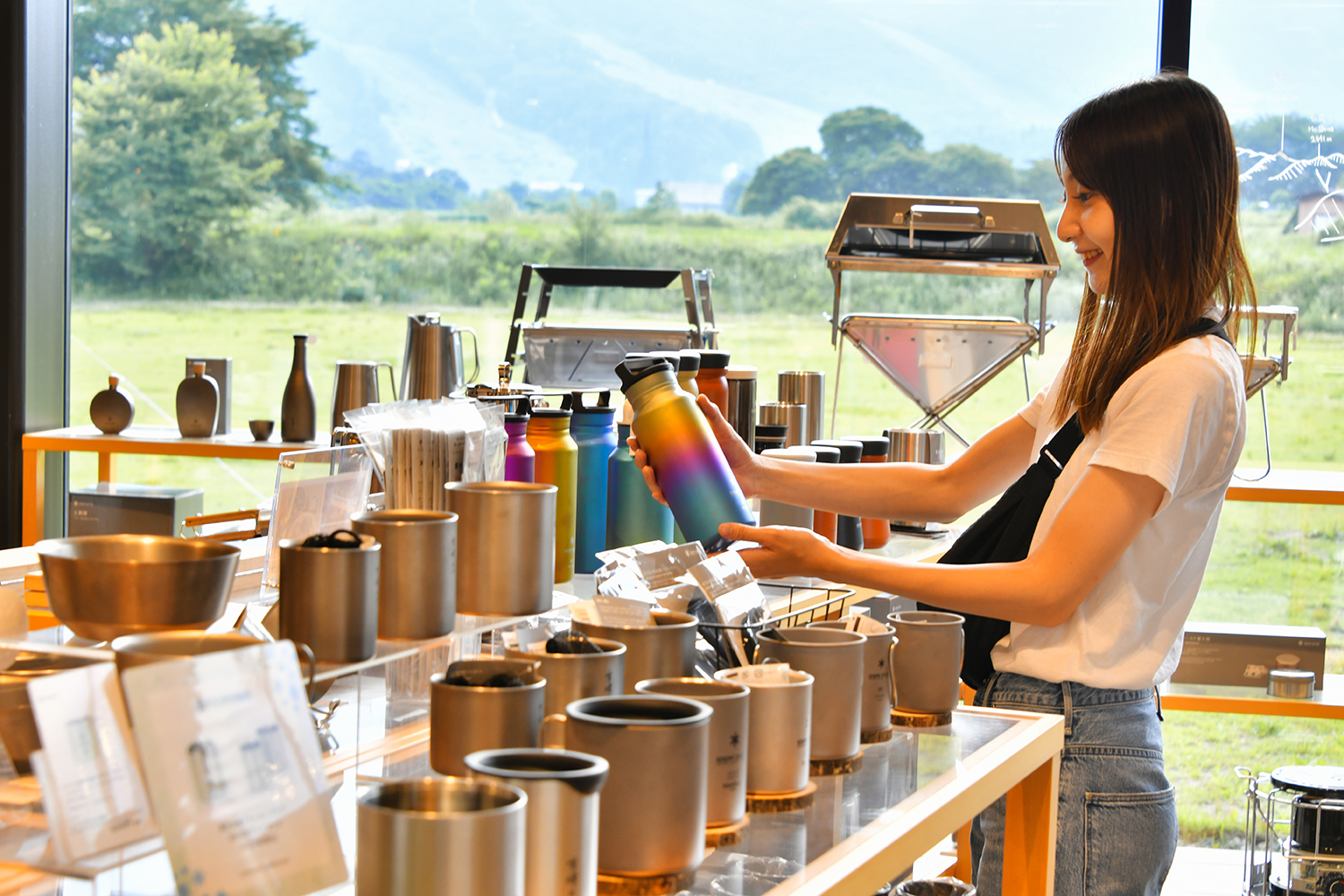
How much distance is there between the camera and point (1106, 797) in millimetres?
1553

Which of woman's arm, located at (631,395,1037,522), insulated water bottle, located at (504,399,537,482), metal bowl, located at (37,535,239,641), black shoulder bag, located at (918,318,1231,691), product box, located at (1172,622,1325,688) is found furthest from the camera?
product box, located at (1172,622,1325,688)

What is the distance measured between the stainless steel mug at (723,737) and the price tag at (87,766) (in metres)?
0.38

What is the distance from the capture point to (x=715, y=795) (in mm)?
991

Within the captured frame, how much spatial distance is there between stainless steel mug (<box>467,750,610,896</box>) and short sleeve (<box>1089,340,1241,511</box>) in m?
0.83

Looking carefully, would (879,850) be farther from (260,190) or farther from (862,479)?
(260,190)

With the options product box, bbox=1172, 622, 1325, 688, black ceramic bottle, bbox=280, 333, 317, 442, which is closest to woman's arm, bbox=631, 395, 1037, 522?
product box, bbox=1172, 622, 1325, 688

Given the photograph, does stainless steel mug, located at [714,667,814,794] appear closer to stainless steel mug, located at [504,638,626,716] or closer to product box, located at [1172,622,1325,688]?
stainless steel mug, located at [504,638,626,716]

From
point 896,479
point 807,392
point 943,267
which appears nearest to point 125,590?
point 896,479

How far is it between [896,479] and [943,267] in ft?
A: 5.00

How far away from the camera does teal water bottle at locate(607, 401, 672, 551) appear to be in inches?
69.7

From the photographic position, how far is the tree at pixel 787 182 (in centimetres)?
527

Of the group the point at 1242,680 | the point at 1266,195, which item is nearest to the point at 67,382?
the point at 1242,680

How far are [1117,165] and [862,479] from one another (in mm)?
657

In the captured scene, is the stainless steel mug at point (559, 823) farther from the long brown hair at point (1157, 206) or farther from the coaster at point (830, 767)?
the long brown hair at point (1157, 206)
